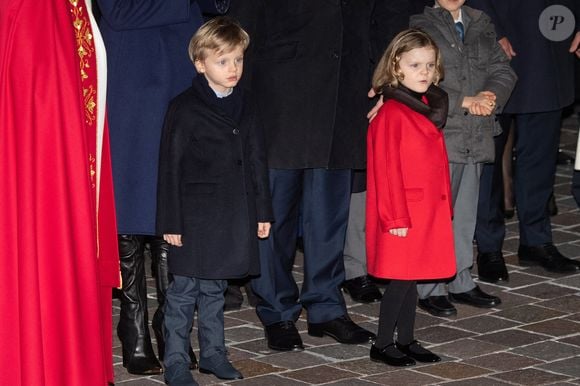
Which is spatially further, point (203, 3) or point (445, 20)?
point (445, 20)

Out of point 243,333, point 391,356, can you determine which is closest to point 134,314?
point 243,333

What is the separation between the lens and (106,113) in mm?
6531

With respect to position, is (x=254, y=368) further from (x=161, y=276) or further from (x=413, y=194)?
(x=413, y=194)

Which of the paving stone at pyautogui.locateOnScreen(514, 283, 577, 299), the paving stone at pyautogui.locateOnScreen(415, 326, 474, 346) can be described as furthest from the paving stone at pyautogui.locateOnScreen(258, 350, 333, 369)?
the paving stone at pyautogui.locateOnScreen(514, 283, 577, 299)

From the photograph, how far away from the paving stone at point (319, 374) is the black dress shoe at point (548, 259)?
2283mm

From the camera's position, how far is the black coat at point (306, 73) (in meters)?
7.11

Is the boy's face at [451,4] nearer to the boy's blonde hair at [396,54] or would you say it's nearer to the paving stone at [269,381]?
the boy's blonde hair at [396,54]

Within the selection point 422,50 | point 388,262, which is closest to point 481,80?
point 422,50

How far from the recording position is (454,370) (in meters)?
6.81

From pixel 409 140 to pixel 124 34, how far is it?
1464 mm

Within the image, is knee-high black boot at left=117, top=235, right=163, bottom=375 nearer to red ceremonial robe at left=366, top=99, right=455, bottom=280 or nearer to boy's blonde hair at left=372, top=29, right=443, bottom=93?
red ceremonial robe at left=366, top=99, right=455, bottom=280

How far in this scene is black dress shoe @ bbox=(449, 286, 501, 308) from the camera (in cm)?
792

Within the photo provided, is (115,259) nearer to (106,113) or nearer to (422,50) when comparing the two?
(106,113)

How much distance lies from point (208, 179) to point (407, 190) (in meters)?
1.05
